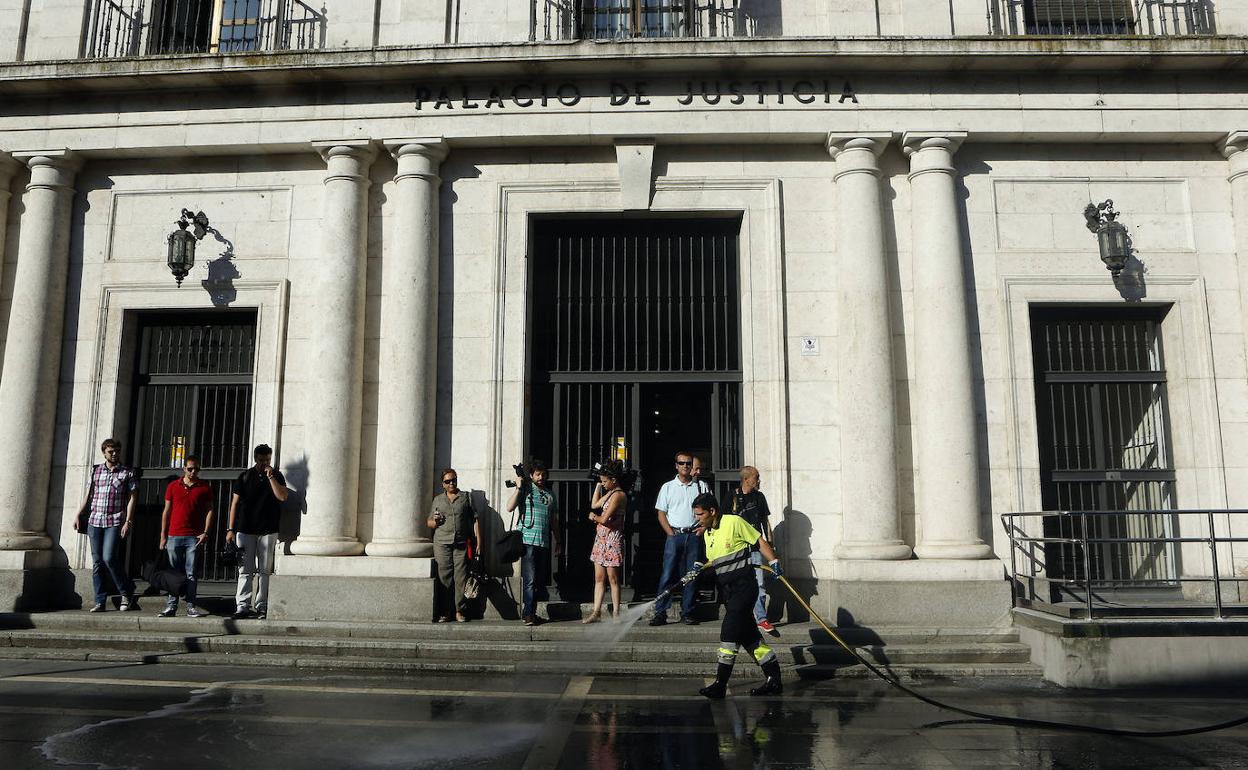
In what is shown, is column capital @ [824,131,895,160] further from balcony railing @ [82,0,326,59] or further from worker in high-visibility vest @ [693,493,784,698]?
balcony railing @ [82,0,326,59]

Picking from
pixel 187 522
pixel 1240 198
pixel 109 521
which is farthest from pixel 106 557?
pixel 1240 198

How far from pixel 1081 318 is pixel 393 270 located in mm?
8601

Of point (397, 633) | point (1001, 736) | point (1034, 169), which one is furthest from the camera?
point (1034, 169)

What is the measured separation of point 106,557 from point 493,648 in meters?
4.95

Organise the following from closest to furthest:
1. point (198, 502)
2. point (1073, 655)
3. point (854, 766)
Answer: point (854, 766) → point (1073, 655) → point (198, 502)

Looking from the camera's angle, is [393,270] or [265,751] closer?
[265,751]

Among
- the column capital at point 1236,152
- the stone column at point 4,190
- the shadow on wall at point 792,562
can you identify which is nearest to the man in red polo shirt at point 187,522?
the stone column at point 4,190

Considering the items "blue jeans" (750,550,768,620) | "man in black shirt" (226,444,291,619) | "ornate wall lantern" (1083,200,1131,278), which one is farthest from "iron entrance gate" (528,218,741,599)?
"ornate wall lantern" (1083,200,1131,278)

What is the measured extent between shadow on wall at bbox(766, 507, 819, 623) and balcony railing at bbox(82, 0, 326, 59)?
855cm

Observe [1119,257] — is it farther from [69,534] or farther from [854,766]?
[69,534]

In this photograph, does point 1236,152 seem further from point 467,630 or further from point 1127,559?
point 467,630

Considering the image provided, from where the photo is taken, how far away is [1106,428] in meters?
10.6

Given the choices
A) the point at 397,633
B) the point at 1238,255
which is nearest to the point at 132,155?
the point at 397,633

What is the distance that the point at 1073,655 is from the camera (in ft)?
25.4
